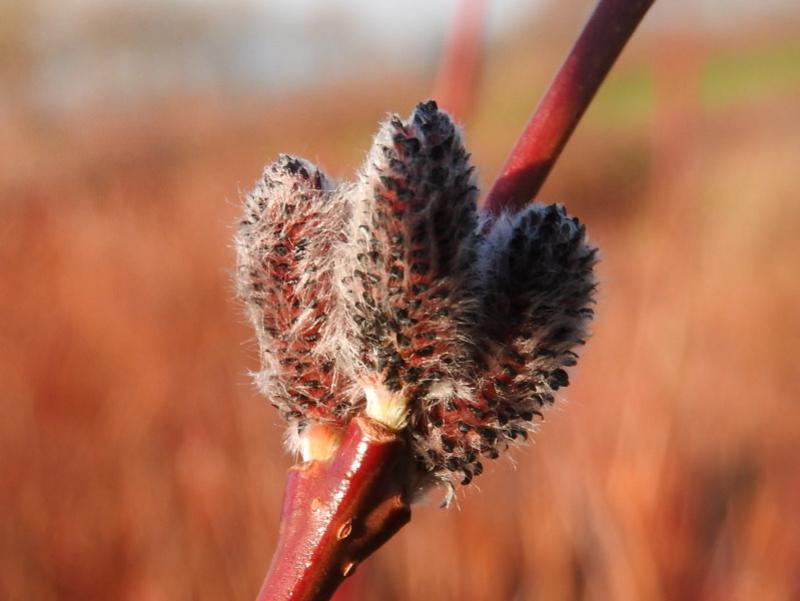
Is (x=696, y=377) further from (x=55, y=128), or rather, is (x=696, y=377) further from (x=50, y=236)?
(x=55, y=128)

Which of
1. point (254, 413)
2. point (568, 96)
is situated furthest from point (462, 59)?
point (254, 413)

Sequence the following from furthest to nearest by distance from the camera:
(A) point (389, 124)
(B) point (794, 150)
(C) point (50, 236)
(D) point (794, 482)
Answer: (B) point (794, 150)
(C) point (50, 236)
(D) point (794, 482)
(A) point (389, 124)

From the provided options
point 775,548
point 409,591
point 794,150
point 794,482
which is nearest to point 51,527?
point 409,591

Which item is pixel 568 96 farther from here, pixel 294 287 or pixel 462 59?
pixel 462 59

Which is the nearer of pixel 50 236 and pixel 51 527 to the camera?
pixel 51 527

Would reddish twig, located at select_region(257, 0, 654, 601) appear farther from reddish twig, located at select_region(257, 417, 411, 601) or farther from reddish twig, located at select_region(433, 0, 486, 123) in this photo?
reddish twig, located at select_region(433, 0, 486, 123)

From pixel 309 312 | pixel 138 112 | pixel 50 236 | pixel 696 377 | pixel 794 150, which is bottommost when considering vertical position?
pixel 309 312

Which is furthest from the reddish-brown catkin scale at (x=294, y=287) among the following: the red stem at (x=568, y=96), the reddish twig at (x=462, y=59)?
the reddish twig at (x=462, y=59)
